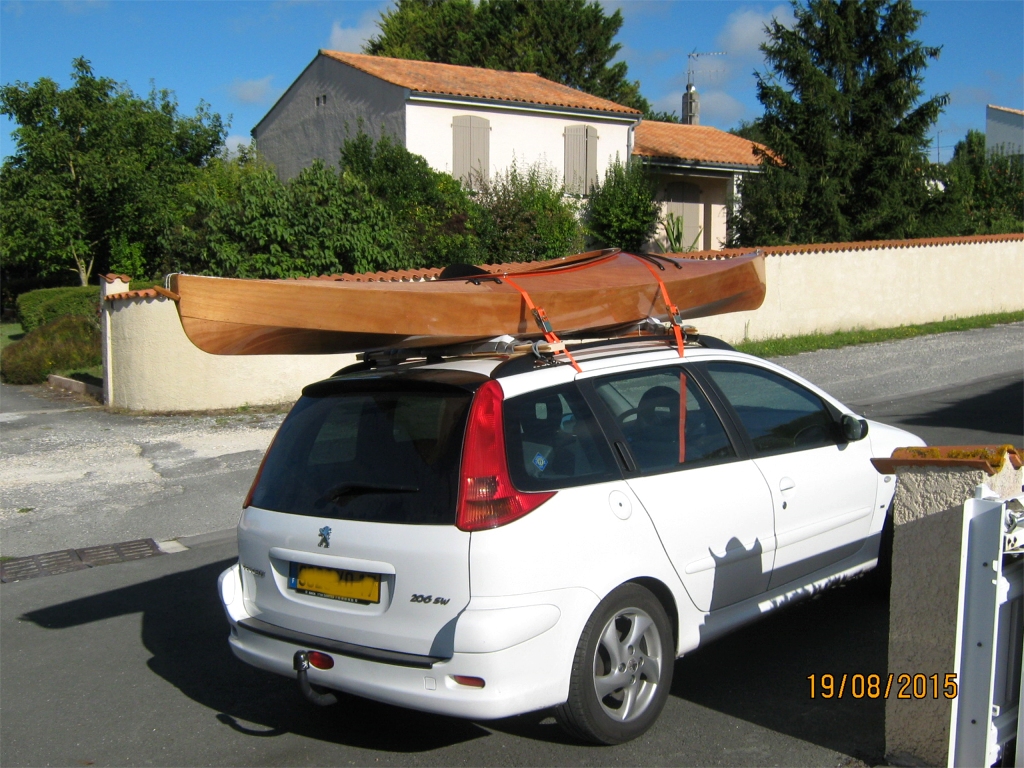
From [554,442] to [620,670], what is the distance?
3.11 ft

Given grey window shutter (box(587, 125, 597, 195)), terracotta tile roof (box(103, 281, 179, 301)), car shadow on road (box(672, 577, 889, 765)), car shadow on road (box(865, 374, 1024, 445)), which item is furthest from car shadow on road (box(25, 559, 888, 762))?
grey window shutter (box(587, 125, 597, 195))

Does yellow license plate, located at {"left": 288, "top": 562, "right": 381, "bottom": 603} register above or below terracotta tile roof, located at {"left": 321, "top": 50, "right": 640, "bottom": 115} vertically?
below

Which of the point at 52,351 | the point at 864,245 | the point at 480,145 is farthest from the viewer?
the point at 480,145

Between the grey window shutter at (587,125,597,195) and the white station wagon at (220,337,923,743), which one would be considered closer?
the white station wagon at (220,337,923,743)

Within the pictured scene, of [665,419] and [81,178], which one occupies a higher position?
[81,178]

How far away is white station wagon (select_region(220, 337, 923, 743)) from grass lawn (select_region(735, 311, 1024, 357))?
12362 millimetres

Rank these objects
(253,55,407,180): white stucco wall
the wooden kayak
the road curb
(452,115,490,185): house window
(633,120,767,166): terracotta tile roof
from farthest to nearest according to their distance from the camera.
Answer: (633,120,767,166): terracotta tile roof, (253,55,407,180): white stucco wall, (452,115,490,185): house window, the road curb, the wooden kayak

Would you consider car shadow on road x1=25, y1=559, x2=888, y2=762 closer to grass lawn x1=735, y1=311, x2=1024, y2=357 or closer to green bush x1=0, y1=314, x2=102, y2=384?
grass lawn x1=735, y1=311, x2=1024, y2=357

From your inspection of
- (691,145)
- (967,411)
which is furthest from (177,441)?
(691,145)

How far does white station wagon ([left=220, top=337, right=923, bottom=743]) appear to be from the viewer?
354 cm

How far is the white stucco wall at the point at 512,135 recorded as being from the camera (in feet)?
78.1

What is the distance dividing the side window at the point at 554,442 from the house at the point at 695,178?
24011 millimetres

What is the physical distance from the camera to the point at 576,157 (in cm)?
2591

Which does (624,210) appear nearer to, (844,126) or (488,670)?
(844,126)
